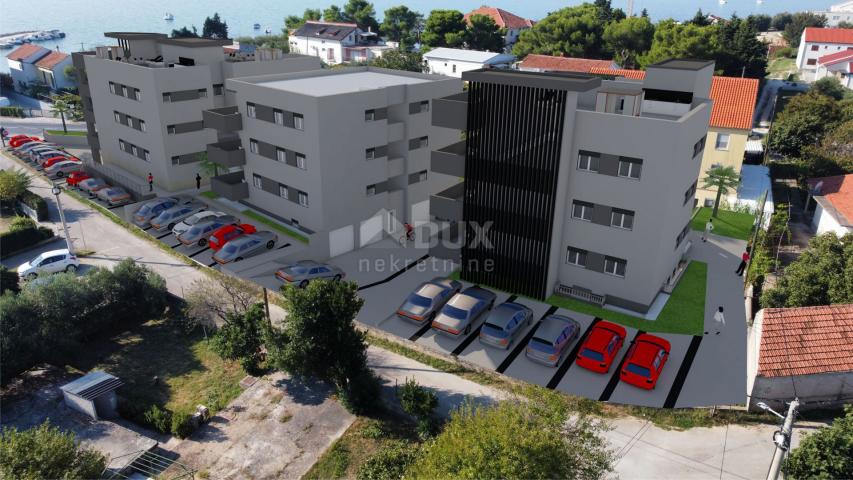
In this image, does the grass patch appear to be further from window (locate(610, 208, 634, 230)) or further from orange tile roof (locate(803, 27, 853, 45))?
orange tile roof (locate(803, 27, 853, 45))

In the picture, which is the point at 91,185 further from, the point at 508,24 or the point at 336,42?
the point at 508,24

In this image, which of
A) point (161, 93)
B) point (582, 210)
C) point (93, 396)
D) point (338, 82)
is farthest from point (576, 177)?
point (161, 93)

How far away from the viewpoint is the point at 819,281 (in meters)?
28.1

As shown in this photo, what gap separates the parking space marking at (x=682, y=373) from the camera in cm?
2388

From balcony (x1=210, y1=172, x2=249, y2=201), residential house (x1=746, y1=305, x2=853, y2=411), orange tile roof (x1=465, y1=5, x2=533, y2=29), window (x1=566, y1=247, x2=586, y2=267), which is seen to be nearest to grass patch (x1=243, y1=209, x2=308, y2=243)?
balcony (x1=210, y1=172, x2=249, y2=201)

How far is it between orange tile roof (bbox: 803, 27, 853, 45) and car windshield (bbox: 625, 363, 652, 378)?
126254 mm

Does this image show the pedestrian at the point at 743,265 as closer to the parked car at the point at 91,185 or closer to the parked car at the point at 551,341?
the parked car at the point at 551,341

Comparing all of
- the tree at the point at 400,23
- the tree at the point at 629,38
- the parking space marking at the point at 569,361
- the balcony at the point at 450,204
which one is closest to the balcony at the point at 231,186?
the balcony at the point at 450,204

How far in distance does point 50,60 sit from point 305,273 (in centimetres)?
9329

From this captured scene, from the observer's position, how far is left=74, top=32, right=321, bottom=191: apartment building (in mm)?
43406

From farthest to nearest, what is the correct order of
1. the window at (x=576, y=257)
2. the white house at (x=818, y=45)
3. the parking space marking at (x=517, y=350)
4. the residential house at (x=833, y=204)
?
1. the white house at (x=818, y=45)
2. the residential house at (x=833, y=204)
3. the window at (x=576, y=257)
4. the parking space marking at (x=517, y=350)

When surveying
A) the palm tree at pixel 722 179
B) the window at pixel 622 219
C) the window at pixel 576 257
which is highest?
the window at pixel 622 219

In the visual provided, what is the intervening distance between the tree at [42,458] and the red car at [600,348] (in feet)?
65.2

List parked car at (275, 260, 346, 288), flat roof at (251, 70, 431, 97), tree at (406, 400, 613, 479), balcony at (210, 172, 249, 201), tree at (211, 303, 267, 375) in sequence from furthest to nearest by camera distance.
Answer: balcony at (210, 172, 249, 201) → flat roof at (251, 70, 431, 97) → parked car at (275, 260, 346, 288) → tree at (211, 303, 267, 375) → tree at (406, 400, 613, 479)
